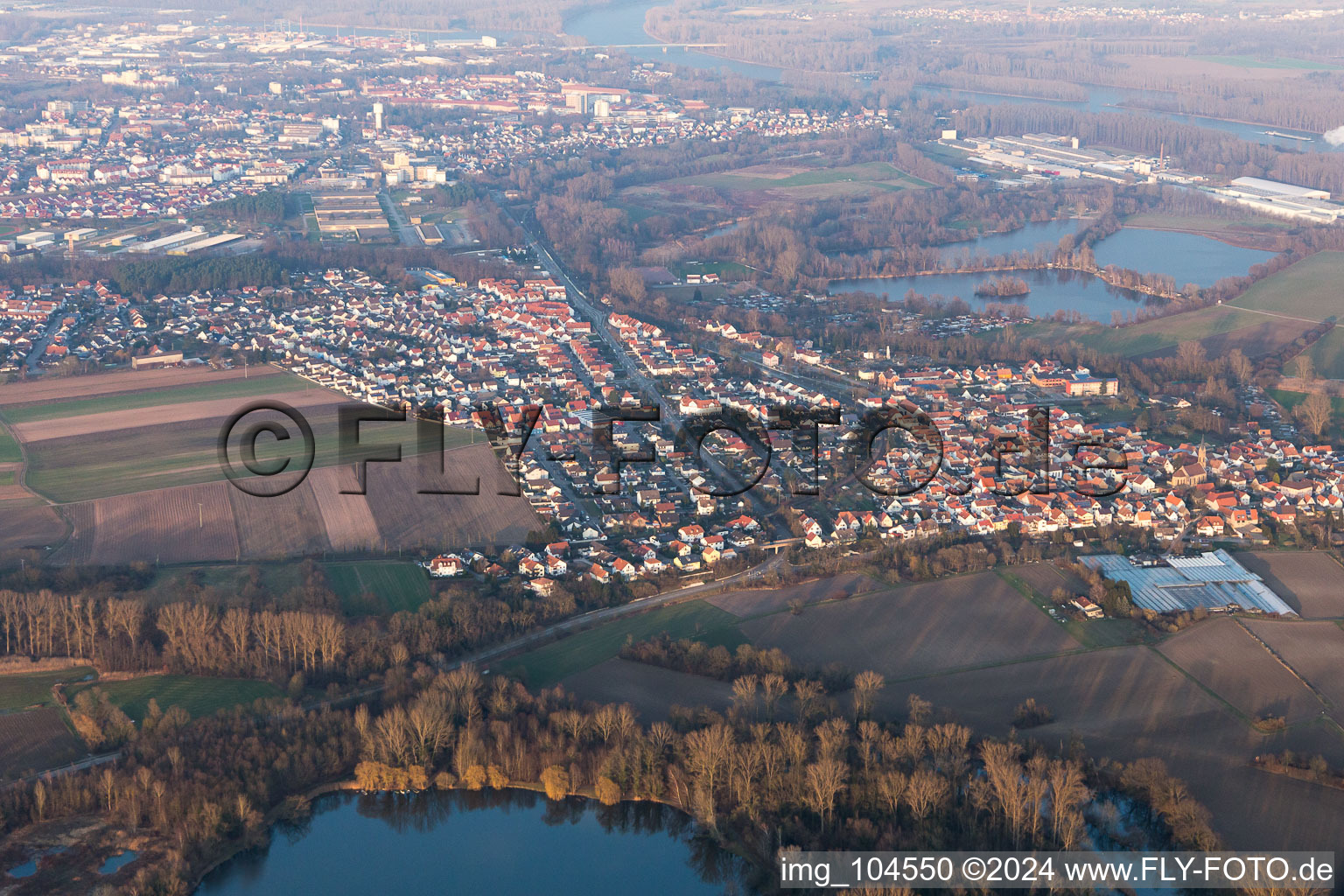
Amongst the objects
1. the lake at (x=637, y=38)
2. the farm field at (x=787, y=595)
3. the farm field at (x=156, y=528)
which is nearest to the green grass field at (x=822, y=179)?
the lake at (x=637, y=38)

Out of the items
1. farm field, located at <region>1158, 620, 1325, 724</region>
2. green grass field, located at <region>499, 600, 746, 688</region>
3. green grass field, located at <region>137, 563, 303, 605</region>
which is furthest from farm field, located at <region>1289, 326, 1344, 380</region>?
green grass field, located at <region>137, 563, 303, 605</region>

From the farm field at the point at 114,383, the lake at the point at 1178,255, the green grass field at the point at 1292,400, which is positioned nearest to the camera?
the farm field at the point at 114,383

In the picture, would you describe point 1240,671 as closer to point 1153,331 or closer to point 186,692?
point 186,692

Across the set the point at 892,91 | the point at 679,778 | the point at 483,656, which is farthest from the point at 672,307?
the point at 892,91

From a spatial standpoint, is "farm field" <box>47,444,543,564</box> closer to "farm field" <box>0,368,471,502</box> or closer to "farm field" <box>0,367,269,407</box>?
"farm field" <box>0,368,471,502</box>

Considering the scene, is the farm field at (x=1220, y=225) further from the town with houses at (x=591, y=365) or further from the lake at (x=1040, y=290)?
the lake at (x=1040, y=290)

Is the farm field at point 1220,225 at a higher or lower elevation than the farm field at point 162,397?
higher

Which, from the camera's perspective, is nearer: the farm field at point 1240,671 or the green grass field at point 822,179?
the farm field at point 1240,671
